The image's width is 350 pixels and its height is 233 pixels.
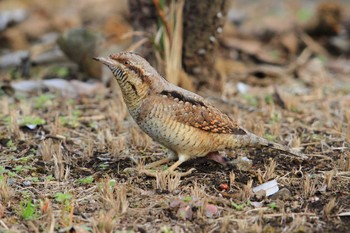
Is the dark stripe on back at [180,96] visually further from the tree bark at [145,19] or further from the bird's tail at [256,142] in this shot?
the tree bark at [145,19]

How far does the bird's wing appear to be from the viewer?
455 centimetres

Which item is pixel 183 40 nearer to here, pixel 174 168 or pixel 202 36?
pixel 202 36

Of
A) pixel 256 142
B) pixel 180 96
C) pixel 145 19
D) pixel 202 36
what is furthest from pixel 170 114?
pixel 145 19

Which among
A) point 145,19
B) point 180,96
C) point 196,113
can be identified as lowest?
point 196,113

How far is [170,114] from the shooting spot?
450 cm

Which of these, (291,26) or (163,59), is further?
(291,26)

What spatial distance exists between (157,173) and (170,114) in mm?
465

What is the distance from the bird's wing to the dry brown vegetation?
36cm

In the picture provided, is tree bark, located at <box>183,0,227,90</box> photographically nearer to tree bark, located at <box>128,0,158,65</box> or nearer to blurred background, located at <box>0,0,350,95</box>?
blurred background, located at <box>0,0,350,95</box>

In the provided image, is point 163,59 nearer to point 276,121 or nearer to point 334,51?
point 276,121

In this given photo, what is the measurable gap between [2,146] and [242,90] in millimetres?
3306

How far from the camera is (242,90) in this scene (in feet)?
24.5

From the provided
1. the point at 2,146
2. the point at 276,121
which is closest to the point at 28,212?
the point at 2,146

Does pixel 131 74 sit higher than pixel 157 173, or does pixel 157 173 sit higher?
pixel 131 74
